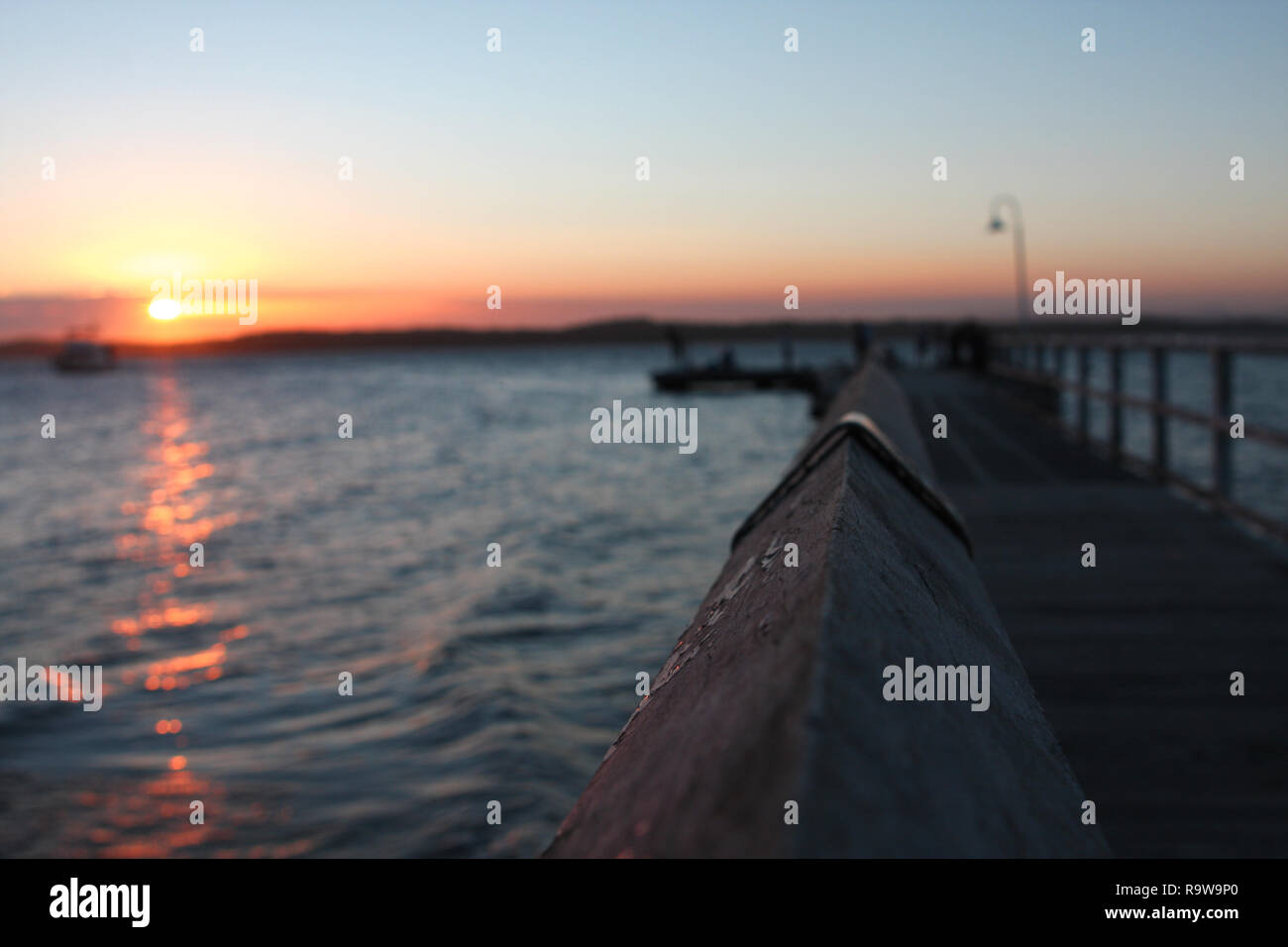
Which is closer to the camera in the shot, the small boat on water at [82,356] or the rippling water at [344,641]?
the rippling water at [344,641]

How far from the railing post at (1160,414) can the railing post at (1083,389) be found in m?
2.99

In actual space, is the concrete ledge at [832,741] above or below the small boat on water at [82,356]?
below

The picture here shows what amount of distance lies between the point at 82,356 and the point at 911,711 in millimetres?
203928

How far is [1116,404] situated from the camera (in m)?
12.3

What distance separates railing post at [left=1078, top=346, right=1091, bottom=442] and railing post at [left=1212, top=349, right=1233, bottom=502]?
5.20 m

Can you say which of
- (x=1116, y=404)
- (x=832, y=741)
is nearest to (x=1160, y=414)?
(x=1116, y=404)

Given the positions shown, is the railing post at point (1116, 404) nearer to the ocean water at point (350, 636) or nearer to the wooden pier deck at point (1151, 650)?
the wooden pier deck at point (1151, 650)

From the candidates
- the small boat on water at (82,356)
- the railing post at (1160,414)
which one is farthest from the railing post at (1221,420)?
the small boat on water at (82,356)

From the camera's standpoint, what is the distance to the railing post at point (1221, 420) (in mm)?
7957

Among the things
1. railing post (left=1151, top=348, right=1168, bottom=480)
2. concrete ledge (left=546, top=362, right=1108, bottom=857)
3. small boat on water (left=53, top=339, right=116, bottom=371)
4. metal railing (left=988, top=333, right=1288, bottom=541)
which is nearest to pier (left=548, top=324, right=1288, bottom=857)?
concrete ledge (left=546, top=362, right=1108, bottom=857)

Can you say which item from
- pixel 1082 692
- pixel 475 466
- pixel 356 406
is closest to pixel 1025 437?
pixel 1082 692

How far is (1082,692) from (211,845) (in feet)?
17.7

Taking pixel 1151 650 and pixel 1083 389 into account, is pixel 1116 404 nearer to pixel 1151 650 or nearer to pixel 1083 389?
pixel 1083 389
